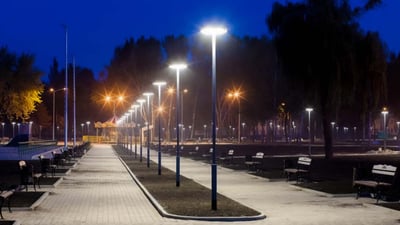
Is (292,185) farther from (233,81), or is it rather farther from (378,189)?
(233,81)

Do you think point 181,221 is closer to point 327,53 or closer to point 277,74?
point 327,53

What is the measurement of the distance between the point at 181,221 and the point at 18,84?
62944 mm

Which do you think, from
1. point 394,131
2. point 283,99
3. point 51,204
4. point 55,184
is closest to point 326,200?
point 51,204

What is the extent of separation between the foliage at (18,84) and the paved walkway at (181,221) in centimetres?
4853

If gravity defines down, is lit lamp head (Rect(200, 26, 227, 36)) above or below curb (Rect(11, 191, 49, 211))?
above

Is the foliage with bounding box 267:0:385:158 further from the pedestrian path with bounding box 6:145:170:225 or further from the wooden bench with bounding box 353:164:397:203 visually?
the wooden bench with bounding box 353:164:397:203

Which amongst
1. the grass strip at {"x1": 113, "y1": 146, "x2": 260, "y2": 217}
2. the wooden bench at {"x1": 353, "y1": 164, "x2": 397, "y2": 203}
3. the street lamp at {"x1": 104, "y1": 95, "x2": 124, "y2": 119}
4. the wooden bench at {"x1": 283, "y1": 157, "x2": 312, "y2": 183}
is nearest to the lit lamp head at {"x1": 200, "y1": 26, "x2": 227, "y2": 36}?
the grass strip at {"x1": 113, "y1": 146, "x2": 260, "y2": 217}

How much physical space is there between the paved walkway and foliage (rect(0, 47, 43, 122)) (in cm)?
4853

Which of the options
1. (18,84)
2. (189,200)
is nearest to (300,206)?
A: (189,200)

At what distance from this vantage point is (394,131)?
189250mm

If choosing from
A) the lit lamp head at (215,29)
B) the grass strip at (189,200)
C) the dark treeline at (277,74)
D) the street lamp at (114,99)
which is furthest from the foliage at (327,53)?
the street lamp at (114,99)

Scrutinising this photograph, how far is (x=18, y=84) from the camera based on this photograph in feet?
251

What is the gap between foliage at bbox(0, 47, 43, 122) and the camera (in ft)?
249

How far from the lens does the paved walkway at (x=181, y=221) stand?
1697 centimetres
